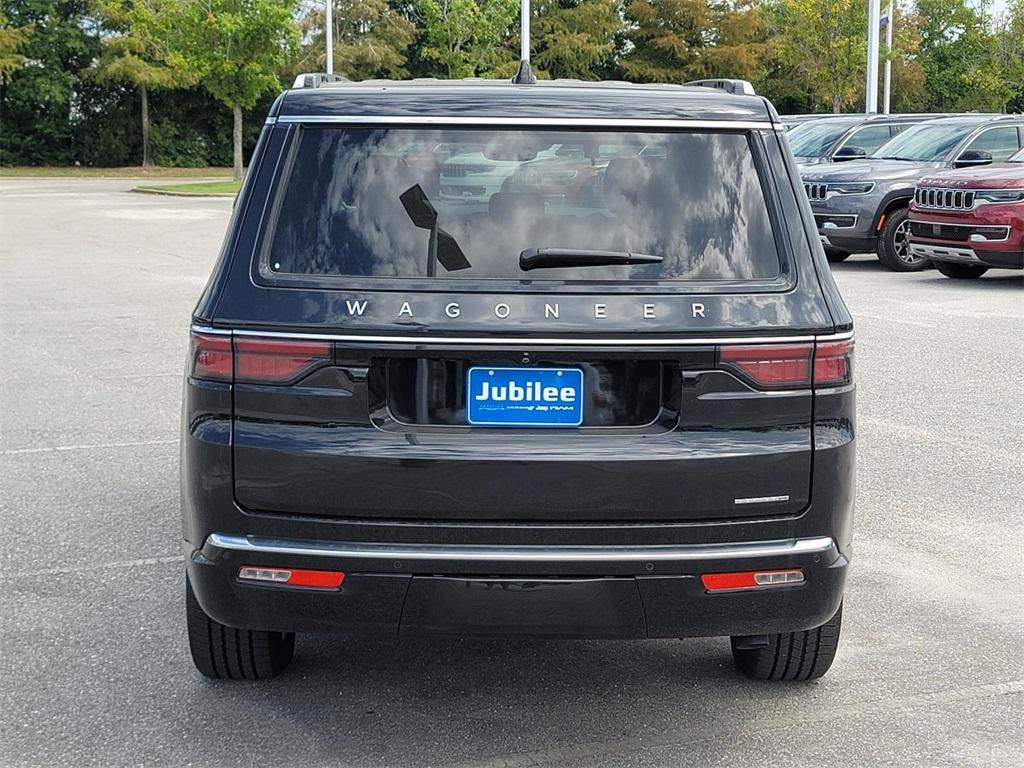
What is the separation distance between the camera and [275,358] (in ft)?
11.7

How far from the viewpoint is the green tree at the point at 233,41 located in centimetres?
3884

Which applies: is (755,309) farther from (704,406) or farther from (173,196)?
(173,196)

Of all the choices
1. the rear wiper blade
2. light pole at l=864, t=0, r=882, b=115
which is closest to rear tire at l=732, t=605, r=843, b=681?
the rear wiper blade

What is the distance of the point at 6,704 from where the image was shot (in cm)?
421

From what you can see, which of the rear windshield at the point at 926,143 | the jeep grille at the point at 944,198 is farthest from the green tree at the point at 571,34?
the jeep grille at the point at 944,198

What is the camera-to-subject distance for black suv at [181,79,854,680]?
3.56m

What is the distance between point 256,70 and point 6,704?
122 feet

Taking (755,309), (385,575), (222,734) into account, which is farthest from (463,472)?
(222,734)

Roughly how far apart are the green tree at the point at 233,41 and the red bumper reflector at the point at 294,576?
36647 millimetres

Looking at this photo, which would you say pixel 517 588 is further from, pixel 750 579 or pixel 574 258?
pixel 574 258

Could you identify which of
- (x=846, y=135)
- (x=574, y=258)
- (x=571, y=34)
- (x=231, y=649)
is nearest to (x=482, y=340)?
(x=574, y=258)

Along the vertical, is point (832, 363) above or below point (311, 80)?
below

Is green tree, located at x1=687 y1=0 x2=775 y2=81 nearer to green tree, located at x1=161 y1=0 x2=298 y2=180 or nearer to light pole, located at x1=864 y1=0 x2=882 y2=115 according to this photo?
green tree, located at x1=161 y1=0 x2=298 y2=180

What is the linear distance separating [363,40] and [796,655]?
60.4 m
